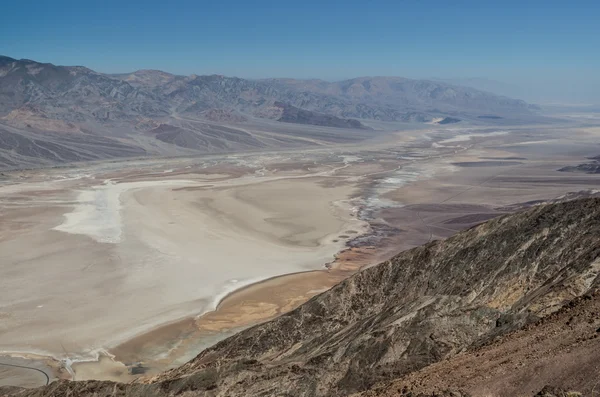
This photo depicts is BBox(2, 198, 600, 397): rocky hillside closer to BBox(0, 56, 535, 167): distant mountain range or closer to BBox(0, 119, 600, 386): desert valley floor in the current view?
BBox(0, 119, 600, 386): desert valley floor

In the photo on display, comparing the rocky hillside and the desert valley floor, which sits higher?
the rocky hillside

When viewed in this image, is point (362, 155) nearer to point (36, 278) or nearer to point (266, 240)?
point (266, 240)

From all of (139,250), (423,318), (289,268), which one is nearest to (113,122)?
(139,250)

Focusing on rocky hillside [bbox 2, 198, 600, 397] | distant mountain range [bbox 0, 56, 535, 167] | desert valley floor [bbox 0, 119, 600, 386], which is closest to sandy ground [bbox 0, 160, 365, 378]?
desert valley floor [bbox 0, 119, 600, 386]

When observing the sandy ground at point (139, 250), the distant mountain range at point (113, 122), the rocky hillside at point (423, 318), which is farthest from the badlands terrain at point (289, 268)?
the distant mountain range at point (113, 122)

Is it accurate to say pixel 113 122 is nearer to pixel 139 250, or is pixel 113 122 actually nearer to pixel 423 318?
pixel 139 250
